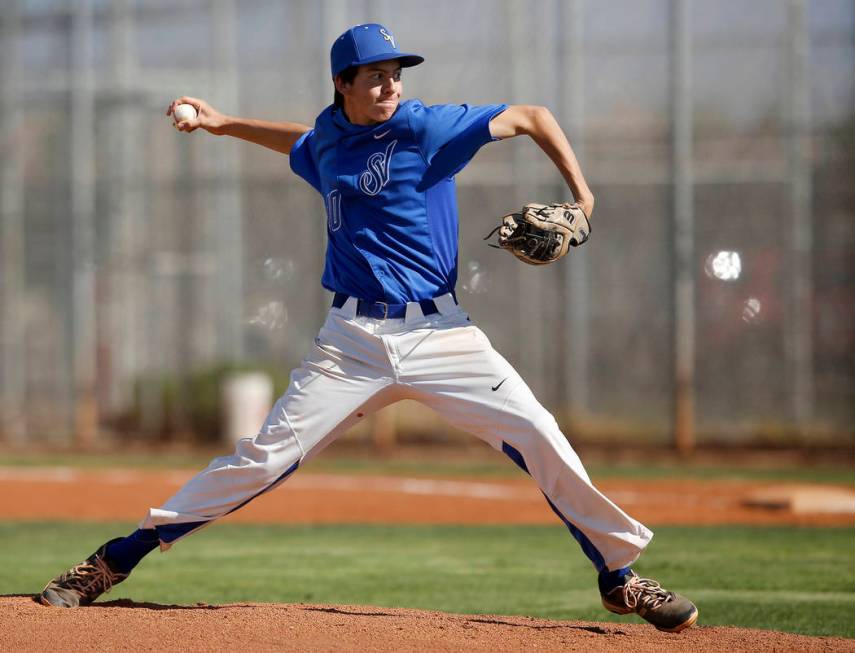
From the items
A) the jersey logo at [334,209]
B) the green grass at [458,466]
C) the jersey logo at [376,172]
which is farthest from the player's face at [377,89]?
the green grass at [458,466]

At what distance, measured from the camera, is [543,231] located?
4.81 meters

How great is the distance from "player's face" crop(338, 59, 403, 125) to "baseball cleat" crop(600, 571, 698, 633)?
1934 millimetres

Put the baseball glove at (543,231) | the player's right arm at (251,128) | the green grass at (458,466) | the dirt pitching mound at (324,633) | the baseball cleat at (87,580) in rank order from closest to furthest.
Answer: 1. the dirt pitching mound at (324,633)
2. the baseball glove at (543,231)
3. the baseball cleat at (87,580)
4. the player's right arm at (251,128)
5. the green grass at (458,466)

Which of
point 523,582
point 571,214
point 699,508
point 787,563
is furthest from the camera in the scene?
point 699,508

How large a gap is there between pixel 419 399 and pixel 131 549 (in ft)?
4.13

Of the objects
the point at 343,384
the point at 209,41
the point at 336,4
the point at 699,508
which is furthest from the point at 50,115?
the point at 343,384

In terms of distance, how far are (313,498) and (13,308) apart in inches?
302

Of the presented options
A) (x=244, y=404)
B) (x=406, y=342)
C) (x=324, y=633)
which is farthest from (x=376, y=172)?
(x=244, y=404)

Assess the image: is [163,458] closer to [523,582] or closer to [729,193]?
[729,193]

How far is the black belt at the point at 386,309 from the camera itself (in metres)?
5.03

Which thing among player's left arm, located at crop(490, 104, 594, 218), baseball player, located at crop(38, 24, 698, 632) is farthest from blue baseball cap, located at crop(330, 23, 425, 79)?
player's left arm, located at crop(490, 104, 594, 218)

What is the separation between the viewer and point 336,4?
637 inches

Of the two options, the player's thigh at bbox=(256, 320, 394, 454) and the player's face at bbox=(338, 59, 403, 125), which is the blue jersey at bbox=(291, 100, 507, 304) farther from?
the player's thigh at bbox=(256, 320, 394, 454)

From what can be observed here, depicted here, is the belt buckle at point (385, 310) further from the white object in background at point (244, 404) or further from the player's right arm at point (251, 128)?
the white object in background at point (244, 404)
